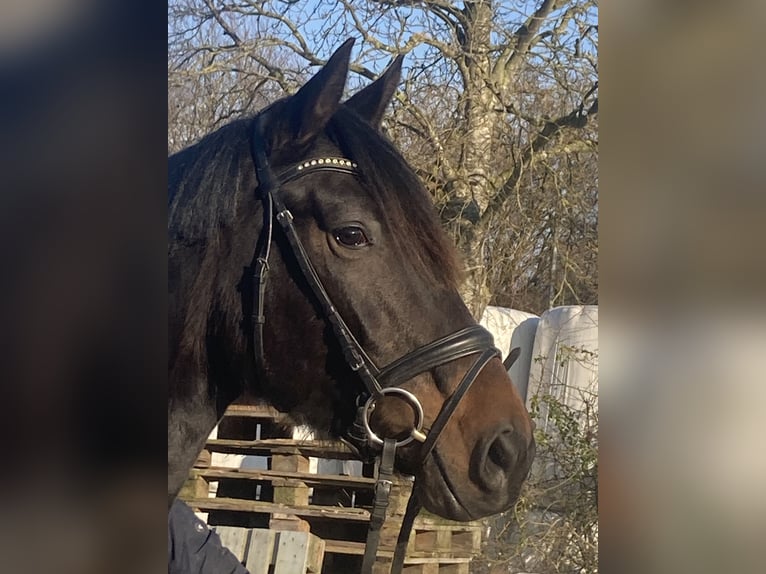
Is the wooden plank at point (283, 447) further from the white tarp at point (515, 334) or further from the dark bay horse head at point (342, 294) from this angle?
the white tarp at point (515, 334)

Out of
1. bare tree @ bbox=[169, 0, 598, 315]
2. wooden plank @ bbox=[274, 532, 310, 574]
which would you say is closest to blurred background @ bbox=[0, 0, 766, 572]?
bare tree @ bbox=[169, 0, 598, 315]

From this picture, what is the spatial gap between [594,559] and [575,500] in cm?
13

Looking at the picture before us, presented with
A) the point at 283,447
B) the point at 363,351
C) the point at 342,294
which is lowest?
the point at 283,447

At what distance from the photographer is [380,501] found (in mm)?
1610

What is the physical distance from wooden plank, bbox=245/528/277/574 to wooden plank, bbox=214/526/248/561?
19 mm

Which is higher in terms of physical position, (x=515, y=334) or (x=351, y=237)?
(x=351, y=237)

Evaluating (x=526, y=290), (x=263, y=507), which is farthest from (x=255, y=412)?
(x=526, y=290)

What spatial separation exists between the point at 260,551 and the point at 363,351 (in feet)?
2.07

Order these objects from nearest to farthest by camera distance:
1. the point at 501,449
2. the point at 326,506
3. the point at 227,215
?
the point at 501,449 → the point at 227,215 → the point at 326,506

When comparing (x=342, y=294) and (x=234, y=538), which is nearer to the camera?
(x=342, y=294)

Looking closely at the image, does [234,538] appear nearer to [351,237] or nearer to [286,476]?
[286,476]

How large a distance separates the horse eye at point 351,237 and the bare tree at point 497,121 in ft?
0.76
